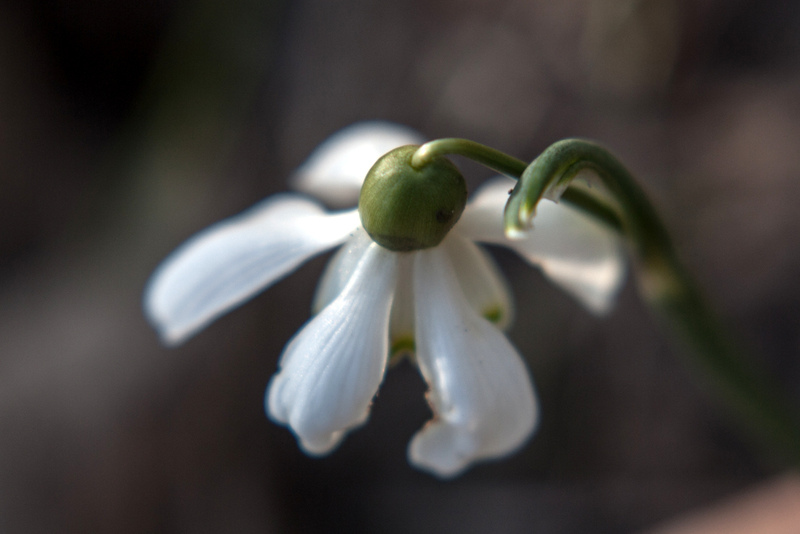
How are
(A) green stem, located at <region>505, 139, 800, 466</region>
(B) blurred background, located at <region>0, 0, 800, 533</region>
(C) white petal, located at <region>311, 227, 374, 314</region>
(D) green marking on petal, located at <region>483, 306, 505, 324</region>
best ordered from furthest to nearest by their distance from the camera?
(B) blurred background, located at <region>0, 0, 800, 533</region> < (D) green marking on petal, located at <region>483, 306, 505, 324</region> < (C) white petal, located at <region>311, 227, 374, 314</region> < (A) green stem, located at <region>505, 139, 800, 466</region>

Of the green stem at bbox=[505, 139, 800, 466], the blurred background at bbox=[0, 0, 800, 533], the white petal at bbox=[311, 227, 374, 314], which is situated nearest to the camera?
the green stem at bbox=[505, 139, 800, 466]

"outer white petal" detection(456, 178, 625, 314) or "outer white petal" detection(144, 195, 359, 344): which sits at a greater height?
"outer white petal" detection(456, 178, 625, 314)

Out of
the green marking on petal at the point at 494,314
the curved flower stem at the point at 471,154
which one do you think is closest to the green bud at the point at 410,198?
the curved flower stem at the point at 471,154

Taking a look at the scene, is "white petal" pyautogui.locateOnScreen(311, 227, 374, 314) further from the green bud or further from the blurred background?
the blurred background

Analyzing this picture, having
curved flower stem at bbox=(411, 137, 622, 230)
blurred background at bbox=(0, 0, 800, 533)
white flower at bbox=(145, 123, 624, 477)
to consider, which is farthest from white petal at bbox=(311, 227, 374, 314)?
blurred background at bbox=(0, 0, 800, 533)

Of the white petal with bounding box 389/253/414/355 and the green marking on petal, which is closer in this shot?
the white petal with bounding box 389/253/414/355

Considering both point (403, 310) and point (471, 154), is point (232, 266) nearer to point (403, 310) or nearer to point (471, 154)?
point (403, 310)

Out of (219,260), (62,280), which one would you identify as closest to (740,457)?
(219,260)

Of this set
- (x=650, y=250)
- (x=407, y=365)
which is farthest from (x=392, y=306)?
(x=407, y=365)
